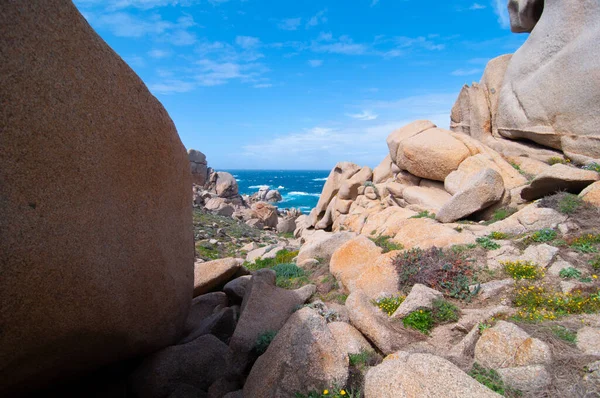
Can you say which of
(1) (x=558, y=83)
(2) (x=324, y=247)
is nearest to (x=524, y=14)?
(1) (x=558, y=83)

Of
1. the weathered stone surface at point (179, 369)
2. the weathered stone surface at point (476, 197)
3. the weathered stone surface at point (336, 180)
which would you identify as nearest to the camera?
the weathered stone surface at point (179, 369)

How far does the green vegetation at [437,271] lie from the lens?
774 cm

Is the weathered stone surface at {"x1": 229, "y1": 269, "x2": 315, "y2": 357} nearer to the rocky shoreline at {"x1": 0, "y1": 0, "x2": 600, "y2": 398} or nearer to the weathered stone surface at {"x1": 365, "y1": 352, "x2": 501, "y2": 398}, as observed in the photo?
the rocky shoreline at {"x1": 0, "y1": 0, "x2": 600, "y2": 398}

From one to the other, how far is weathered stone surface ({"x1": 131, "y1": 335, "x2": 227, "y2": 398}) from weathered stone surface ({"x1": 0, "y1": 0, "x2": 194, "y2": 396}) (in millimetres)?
476

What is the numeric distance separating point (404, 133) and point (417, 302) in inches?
669

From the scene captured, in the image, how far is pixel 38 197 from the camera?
3.43 m

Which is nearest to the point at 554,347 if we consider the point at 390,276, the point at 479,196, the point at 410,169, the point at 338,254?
the point at 390,276

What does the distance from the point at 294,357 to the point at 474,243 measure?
7762mm

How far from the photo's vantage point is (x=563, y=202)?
1089 cm

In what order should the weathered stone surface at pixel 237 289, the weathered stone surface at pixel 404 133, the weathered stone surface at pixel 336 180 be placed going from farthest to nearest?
the weathered stone surface at pixel 336 180 < the weathered stone surface at pixel 404 133 < the weathered stone surface at pixel 237 289

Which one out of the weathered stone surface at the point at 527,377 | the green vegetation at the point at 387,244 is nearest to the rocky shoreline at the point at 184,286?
the weathered stone surface at the point at 527,377

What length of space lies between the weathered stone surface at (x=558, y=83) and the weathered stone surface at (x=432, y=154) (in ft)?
12.1

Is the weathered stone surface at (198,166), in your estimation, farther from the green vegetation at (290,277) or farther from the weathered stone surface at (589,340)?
the weathered stone surface at (589,340)

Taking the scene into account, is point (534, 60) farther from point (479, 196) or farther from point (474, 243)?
point (474, 243)
